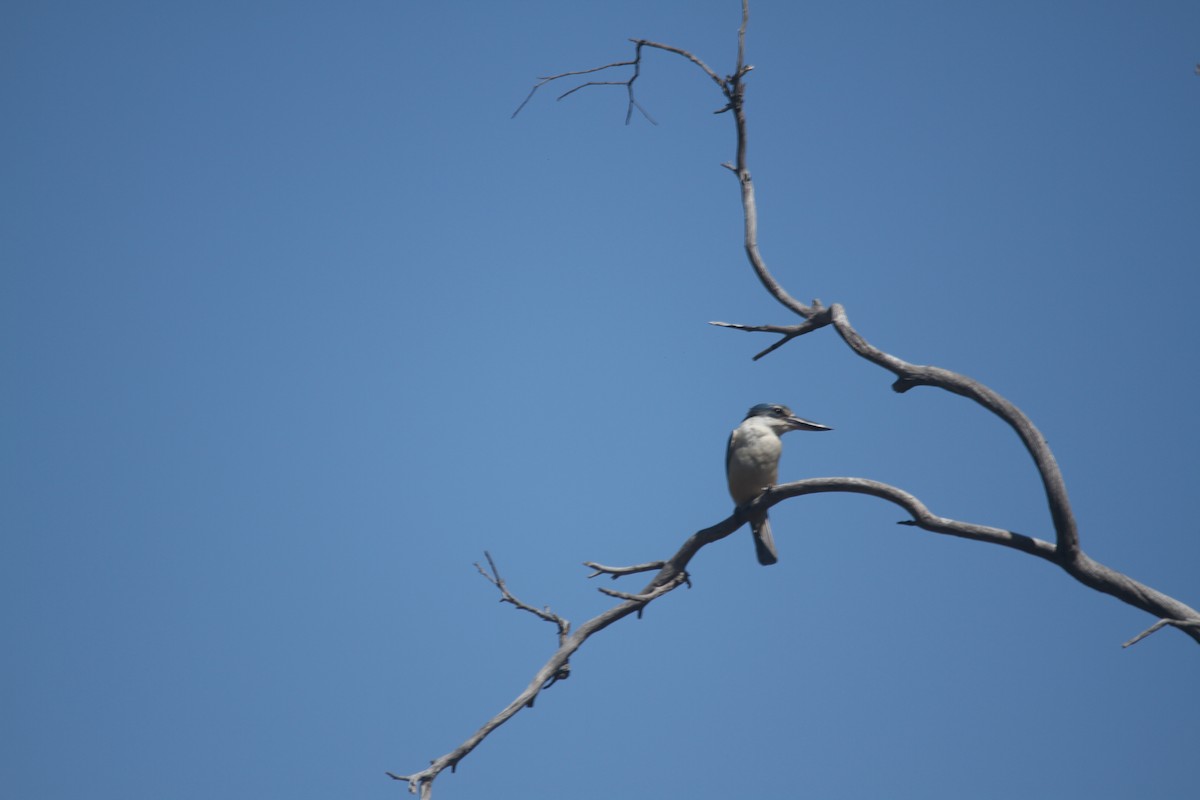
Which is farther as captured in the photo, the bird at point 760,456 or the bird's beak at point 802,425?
the bird's beak at point 802,425

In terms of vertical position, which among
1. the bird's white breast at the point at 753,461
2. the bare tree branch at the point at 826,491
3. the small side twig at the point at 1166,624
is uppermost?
the bird's white breast at the point at 753,461

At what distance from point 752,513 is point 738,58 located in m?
2.49

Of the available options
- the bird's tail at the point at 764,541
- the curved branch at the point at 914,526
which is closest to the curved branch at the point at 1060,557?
the curved branch at the point at 914,526

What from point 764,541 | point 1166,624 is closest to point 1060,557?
point 1166,624

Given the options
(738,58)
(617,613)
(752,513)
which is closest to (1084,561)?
(752,513)

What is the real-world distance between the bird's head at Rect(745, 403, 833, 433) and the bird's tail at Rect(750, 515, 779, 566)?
2.38 feet

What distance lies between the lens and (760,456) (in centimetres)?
705

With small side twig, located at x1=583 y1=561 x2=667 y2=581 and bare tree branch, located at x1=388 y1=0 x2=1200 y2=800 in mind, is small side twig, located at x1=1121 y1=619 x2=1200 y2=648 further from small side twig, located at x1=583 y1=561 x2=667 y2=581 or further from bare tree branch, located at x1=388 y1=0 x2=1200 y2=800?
small side twig, located at x1=583 y1=561 x2=667 y2=581

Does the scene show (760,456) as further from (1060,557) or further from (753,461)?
(1060,557)

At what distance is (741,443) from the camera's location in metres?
7.21

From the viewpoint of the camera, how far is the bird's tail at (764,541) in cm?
684

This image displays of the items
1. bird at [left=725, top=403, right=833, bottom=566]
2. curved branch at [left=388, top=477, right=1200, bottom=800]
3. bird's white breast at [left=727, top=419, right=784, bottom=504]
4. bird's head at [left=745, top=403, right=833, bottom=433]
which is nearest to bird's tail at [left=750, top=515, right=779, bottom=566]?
bird at [left=725, top=403, right=833, bottom=566]

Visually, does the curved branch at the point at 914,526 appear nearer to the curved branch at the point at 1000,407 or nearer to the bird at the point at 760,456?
the curved branch at the point at 1000,407

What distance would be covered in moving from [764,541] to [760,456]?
58 cm
